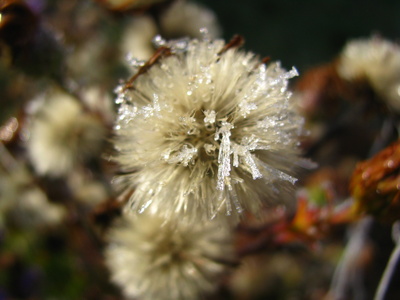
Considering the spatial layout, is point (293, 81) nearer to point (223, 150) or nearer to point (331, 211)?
point (331, 211)

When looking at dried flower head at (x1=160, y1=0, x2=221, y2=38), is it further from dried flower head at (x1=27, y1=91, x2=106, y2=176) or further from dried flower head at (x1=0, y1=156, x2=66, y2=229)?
dried flower head at (x1=0, y1=156, x2=66, y2=229)

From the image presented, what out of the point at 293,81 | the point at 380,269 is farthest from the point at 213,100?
the point at 293,81

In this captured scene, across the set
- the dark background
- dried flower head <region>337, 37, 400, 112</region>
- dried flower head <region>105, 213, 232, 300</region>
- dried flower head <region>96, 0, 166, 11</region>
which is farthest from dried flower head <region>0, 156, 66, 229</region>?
the dark background

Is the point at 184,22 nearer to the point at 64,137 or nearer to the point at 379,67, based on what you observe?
the point at 64,137

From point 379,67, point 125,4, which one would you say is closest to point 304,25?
point 379,67

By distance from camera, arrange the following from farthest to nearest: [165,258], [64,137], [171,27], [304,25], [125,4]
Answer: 1. [304,25]
2. [171,27]
3. [64,137]
4. [125,4]
5. [165,258]

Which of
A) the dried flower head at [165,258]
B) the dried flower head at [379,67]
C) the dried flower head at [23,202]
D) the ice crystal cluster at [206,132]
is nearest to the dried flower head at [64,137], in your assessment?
the dried flower head at [23,202]
